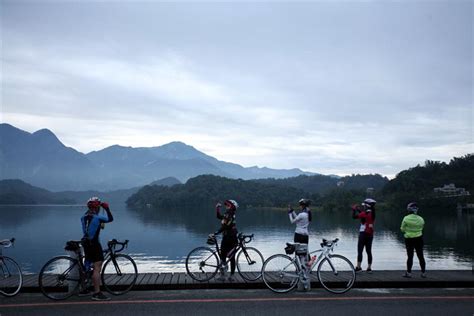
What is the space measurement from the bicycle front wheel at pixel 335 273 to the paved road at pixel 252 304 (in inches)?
8.8

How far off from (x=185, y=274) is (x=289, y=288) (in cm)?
273

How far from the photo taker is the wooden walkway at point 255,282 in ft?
28.9

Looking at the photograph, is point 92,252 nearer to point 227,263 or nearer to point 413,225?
point 227,263

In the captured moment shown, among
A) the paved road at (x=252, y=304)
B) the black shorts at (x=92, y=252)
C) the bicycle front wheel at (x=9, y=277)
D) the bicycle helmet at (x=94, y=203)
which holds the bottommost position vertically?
the paved road at (x=252, y=304)

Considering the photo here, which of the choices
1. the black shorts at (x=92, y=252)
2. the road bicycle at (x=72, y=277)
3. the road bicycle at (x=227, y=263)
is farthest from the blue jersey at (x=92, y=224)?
the road bicycle at (x=227, y=263)

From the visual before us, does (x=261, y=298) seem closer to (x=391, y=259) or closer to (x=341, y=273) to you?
(x=341, y=273)

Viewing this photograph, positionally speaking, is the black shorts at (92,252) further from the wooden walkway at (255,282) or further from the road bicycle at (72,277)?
the wooden walkway at (255,282)

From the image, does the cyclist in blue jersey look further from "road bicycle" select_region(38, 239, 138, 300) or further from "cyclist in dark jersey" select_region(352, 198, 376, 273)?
"cyclist in dark jersey" select_region(352, 198, 376, 273)

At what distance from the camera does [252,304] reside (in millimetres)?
7668

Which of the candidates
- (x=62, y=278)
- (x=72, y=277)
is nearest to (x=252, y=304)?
(x=72, y=277)

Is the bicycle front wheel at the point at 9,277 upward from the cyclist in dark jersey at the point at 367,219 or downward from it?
downward

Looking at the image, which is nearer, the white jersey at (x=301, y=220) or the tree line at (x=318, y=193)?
the white jersey at (x=301, y=220)

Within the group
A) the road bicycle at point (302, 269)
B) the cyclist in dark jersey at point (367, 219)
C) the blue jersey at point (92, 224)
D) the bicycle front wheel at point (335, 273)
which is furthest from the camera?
the cyclist in dark jersey at point (367, 219)

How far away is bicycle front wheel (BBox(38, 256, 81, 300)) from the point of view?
26.3 feet
